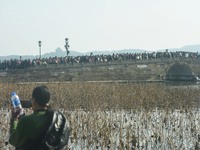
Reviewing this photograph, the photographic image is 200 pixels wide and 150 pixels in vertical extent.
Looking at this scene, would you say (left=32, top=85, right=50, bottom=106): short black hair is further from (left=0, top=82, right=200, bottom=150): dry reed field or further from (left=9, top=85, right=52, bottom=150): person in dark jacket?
(left=0, top=82, right=200, bottom=150): dry reed field

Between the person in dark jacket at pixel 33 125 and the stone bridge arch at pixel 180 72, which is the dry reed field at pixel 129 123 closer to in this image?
the person in dark jacket at pixel 33 125

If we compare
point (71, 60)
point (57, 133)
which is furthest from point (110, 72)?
point (57, 133)

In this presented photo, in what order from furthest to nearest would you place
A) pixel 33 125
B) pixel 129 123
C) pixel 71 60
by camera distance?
1. pixel 71 60
2. pixel 129 123
3. pixel 33 125

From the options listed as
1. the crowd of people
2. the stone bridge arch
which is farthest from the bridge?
the crowd of people

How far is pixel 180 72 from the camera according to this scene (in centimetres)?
5725

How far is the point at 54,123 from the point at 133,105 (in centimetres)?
1740

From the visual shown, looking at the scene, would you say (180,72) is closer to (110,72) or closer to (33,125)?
(110,72)

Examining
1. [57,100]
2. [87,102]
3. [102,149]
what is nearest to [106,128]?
[102,149]

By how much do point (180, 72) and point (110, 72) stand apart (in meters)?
9.22

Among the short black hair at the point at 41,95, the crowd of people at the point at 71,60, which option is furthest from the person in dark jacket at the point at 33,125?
the crowd of people at the point at 71,60

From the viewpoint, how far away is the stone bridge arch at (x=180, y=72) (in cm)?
5553

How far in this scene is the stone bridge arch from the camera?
55.5 metres

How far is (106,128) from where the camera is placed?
14828 millimetres

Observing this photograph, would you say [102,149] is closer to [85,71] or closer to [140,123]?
[140,123]
